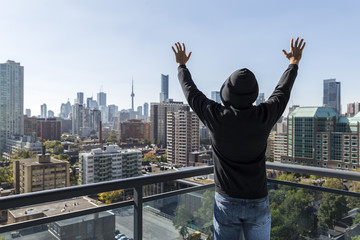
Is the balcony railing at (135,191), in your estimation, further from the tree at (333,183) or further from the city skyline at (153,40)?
the city skyline at (153,40)

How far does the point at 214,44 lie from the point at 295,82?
111 feet

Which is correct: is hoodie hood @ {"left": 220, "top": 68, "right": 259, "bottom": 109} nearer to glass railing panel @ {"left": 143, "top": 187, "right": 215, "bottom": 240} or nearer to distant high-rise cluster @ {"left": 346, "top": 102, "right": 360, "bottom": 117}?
glass railing panel @ {"left": 143, "top": 187, "right": 215, "bottom": 240}

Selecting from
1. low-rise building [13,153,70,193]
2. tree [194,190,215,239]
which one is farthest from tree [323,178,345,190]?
low-rise building [13,153,70,193]

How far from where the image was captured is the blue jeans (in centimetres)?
107

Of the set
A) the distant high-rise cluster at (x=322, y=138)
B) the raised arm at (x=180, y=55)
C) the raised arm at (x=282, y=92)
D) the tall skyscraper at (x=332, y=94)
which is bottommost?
the distant high-rise cluster at (x=322, y=138)

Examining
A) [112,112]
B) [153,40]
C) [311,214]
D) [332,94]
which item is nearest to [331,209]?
[311,214]

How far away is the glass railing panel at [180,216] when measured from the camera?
64.1 inches

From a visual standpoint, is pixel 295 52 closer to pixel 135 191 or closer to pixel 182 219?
pixel 135 191

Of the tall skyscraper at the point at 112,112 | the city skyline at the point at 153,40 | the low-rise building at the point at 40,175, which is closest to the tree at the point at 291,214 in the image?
the city skyline at the point at 153,40

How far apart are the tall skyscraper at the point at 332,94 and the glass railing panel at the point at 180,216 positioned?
31111 mm

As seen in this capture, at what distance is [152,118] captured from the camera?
133 feet

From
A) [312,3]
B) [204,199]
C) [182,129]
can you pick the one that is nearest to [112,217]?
[204,199]

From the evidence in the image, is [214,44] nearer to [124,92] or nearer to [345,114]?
[345,114]

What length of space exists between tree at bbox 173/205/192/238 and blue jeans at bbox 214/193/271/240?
72 centimetres
